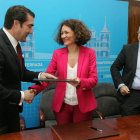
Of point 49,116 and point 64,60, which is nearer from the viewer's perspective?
point 64,60

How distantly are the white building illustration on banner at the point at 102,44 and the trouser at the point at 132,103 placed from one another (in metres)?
1.35

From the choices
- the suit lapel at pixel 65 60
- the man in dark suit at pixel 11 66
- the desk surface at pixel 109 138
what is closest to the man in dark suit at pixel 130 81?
the desk surface at pixel 109 138

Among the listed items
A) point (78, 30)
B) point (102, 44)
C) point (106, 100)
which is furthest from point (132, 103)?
point (102, 44)

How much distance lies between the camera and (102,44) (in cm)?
364

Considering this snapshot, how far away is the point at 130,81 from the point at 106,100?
30.5 inches

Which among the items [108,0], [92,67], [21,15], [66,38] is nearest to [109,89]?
[92,67]

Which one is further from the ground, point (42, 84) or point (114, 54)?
point (114, 54)

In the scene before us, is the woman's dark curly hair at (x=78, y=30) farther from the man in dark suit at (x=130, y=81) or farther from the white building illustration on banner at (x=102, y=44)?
the white building illustration on banner at (x=102, y=44)

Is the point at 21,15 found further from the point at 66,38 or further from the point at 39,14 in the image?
the point at 39,14

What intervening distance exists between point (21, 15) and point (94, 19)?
207 cm

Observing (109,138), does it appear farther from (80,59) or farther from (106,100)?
(106,100)

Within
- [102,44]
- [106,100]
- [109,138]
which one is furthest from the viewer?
[102,44]

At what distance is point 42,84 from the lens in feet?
6.84

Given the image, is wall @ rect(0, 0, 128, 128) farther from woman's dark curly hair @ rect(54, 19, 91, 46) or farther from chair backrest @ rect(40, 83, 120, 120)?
woman's dark curly hair @ rect(54, 19, 91, 46)
